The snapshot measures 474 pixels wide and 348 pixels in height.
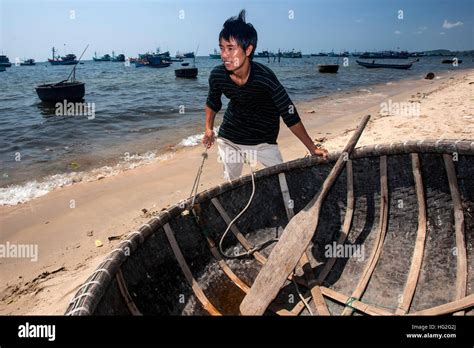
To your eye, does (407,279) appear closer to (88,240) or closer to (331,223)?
(331,223)

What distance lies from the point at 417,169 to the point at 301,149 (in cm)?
582

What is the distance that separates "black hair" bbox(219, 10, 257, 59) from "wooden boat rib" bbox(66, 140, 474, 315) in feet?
5.19

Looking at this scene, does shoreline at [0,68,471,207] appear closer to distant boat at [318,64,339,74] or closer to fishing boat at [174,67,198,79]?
fishing boat at [174,67,198,79]

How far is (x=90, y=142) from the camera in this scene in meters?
12.4

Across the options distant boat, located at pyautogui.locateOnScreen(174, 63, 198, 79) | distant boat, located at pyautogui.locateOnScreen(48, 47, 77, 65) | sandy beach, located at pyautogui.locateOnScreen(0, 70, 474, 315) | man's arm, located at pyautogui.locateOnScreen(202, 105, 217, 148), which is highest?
distant boat, located at pyautogui.locateOnScreen(48, 47, 77, 65)

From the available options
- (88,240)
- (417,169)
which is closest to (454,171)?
(417,169)

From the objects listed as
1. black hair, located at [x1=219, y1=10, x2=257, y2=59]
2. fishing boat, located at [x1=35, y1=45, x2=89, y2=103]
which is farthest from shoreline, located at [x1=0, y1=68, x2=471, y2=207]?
fishing boat, located at [x1=35, y1=45, x2=89, y2=103]

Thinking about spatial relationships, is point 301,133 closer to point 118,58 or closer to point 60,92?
point 60,92

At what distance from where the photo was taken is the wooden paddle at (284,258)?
3.04 m

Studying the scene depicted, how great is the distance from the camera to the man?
11.9 feet

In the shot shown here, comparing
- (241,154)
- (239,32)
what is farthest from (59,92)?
(239,32)

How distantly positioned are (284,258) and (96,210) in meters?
4.69

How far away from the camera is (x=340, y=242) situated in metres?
3.97

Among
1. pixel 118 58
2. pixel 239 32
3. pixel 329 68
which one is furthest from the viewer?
pixel 118 58
